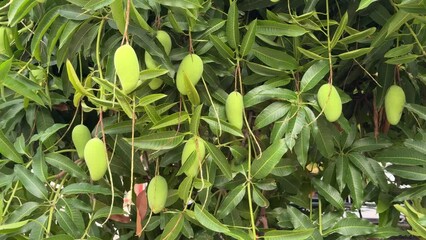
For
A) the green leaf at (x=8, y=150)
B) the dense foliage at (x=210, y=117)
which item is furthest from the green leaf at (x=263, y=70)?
the green leaf at (x=8, y=150)

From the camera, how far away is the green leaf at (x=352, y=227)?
649 mm

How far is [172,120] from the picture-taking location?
1.84 ft

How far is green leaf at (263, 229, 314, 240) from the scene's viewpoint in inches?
21.9

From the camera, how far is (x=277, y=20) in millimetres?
604

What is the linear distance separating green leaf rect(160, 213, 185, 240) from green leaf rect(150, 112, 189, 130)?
0.35 feet

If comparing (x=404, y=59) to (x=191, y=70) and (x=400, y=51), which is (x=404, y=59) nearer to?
(x=400, y=51)

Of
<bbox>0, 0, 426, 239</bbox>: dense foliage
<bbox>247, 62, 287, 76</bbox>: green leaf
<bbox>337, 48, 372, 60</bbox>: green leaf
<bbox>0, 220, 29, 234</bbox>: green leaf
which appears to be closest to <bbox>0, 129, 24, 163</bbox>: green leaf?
<bbox>0, 0, 426, 239</bbox>: dense foliage

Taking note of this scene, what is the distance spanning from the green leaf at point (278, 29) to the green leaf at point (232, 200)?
18 cm

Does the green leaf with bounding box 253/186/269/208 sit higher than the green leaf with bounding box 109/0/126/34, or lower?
lower

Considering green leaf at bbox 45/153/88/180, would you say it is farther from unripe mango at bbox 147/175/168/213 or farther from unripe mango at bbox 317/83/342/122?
unripe mango at bbox 317/83/342/122

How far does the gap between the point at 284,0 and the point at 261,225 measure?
0.98ft

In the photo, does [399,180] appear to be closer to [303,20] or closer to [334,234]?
[334,234]

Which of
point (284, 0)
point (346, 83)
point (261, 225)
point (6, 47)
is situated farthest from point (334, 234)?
point (6, 47)

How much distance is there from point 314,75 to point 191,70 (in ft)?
0.46
